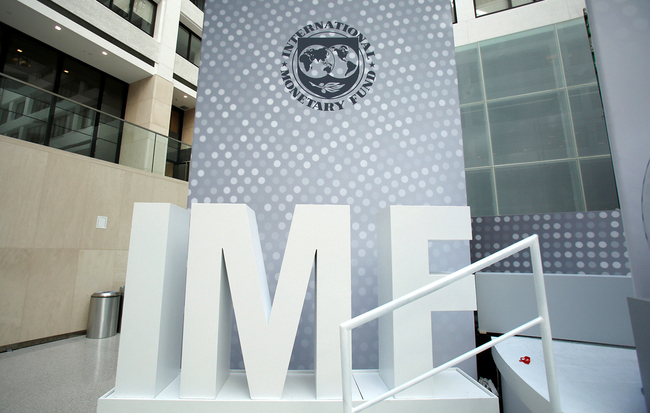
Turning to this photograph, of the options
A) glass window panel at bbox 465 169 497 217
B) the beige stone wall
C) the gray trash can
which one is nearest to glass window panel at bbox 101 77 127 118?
the beige stone wall

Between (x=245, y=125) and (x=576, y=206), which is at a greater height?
(x=245, y=125)

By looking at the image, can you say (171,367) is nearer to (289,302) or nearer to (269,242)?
(289,302)

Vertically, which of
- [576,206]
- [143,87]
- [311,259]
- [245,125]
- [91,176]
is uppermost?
[143,87]

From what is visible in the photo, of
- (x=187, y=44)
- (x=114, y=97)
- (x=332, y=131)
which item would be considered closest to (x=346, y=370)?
(x=332, y=131)

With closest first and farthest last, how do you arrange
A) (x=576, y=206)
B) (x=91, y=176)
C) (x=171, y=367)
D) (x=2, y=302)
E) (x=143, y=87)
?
(x=171, y=367) < (x=576, y=206) < (x=2, y=302) < (x=91, y=176) < (x=143, y=87)

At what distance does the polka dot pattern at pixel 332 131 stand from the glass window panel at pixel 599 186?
6.65 feet

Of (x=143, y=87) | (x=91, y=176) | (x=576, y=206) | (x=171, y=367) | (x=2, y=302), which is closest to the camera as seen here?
(x=171, y=367)

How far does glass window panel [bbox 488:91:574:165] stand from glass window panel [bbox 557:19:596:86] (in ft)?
1.16

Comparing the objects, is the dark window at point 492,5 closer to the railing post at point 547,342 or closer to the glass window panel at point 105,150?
the railing post at point 547,342

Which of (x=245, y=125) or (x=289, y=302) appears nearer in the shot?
(x=289, y=302)

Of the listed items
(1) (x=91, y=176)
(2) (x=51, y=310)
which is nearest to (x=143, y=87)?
(1) (x=91, y=176)

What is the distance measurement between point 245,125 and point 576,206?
321 centimetres

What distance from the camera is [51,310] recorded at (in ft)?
13.8

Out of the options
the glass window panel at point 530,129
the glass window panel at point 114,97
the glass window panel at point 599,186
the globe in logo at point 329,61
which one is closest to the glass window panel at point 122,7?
the glass window panel at point 114,97
